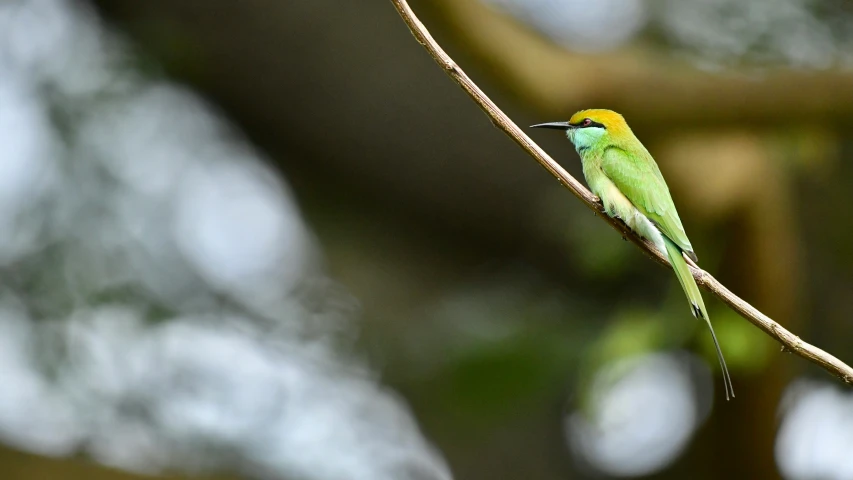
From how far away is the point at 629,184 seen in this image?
1.75m

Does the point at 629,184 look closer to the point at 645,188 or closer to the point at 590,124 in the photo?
the point at 645,188

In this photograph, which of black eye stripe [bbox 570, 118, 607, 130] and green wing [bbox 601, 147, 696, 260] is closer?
green wing [bbox 601, 147, 696, 260]

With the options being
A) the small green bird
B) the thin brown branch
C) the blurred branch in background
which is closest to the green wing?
the small green bird

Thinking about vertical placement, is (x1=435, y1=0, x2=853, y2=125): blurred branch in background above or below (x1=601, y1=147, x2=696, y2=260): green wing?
above

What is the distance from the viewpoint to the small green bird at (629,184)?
1.59 metres

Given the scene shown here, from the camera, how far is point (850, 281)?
3.12m

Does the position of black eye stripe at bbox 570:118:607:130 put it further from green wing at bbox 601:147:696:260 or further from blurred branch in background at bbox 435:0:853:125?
blurred branch in background at bbox 435:0:853:125

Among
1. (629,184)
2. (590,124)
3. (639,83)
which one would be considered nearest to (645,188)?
(629,184)

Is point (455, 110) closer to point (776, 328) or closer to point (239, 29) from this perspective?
point (239, 29)

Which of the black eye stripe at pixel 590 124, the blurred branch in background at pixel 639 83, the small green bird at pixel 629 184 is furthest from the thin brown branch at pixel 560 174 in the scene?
the blurred branch in background at pixel 639 83

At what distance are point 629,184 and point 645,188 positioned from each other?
0.11ft

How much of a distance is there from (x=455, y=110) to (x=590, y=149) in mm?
1247

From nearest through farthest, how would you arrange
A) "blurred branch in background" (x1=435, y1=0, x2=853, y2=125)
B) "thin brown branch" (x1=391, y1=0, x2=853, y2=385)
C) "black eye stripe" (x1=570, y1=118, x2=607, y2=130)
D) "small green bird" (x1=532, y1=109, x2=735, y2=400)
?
"thin brown branch" (x1=391, y1=0, x2=853, y2=385) → "small green bird" (x1=532, y1=109, x2=735, y2=400) → "black eye stripe" (x1=570, y1=118, x2=607, y2=130) → "blurred branch in background" (x1=435, y1=0, x2=853, y2=125)

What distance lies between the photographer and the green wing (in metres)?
1.62
